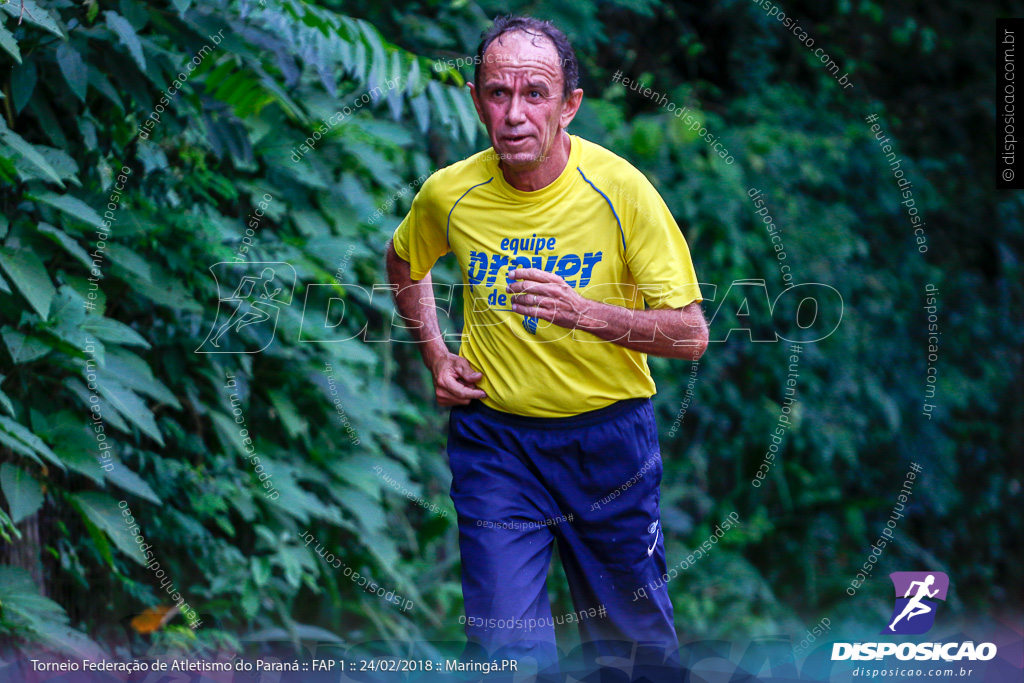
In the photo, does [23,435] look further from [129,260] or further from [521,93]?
[521,93]

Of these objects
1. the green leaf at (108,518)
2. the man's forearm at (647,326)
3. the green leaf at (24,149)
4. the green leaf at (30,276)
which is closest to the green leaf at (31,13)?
the green leaf at (24,149)

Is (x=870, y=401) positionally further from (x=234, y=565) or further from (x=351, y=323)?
(x=234, y=565)

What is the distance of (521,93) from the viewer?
9.29 feet

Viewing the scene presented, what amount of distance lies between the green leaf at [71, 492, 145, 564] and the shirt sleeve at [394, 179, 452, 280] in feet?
4.55

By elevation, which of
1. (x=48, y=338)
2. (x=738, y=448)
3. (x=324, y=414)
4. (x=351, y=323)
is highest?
(x=48, y=338)

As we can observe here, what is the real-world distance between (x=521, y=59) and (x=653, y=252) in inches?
28.3

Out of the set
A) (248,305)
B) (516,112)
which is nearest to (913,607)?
(516,112)

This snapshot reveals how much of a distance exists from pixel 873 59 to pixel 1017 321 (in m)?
2.41

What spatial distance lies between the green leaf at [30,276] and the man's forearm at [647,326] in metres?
1.79

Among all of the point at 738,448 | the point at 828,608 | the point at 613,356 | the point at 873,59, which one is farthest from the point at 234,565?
the point at 873,59

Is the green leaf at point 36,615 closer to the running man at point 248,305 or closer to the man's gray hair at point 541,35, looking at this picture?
the running man at point 248,305

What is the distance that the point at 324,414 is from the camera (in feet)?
14.8

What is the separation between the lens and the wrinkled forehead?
111 inches

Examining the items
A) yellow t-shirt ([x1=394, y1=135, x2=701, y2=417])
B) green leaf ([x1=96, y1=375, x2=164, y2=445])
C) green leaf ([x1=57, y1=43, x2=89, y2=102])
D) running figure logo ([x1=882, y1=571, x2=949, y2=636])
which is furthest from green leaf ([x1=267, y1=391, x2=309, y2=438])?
running figure logo ([x1=882, y1=571, x2=949, y2=636])
